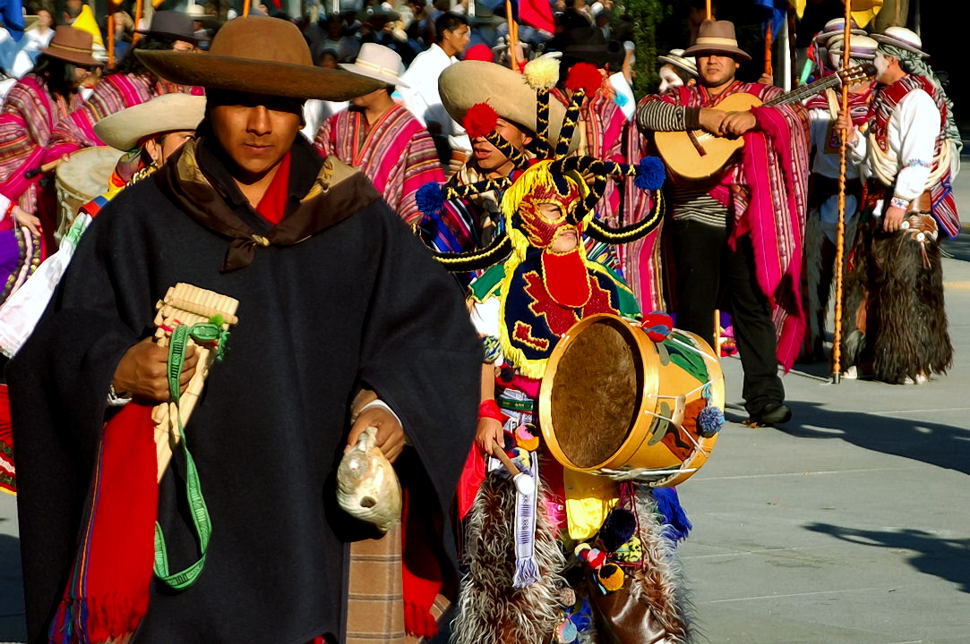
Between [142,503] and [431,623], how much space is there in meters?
0.76

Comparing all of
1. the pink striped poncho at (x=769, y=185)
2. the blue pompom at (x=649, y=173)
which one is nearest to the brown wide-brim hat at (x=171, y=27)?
the pink striped poncho at (x=769, y=185)

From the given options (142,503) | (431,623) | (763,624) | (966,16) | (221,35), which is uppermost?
(966,16)

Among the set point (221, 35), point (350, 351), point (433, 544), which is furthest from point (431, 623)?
point (221, 35)

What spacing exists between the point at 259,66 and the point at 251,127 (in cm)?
14

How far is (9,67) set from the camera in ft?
46.9

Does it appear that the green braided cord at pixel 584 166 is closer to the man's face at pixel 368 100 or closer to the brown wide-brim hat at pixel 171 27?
the man's face at pixel 368 100

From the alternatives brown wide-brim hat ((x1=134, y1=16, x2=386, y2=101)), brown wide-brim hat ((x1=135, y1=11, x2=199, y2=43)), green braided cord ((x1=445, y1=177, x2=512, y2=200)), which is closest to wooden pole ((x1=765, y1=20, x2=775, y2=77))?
brown wide-brim hat ((x1=135, y1=11, x2=199, y2=43))

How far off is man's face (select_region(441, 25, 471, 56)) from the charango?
8750 mm

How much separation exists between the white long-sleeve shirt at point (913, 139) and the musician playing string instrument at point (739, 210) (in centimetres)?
102

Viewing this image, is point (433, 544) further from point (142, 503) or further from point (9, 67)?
point (9, 67)

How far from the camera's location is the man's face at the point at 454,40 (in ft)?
39.4

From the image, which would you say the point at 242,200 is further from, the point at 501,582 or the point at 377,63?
the point at 377,63

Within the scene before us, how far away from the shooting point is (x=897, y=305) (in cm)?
1132

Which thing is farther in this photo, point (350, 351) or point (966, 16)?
point (966, 16)
